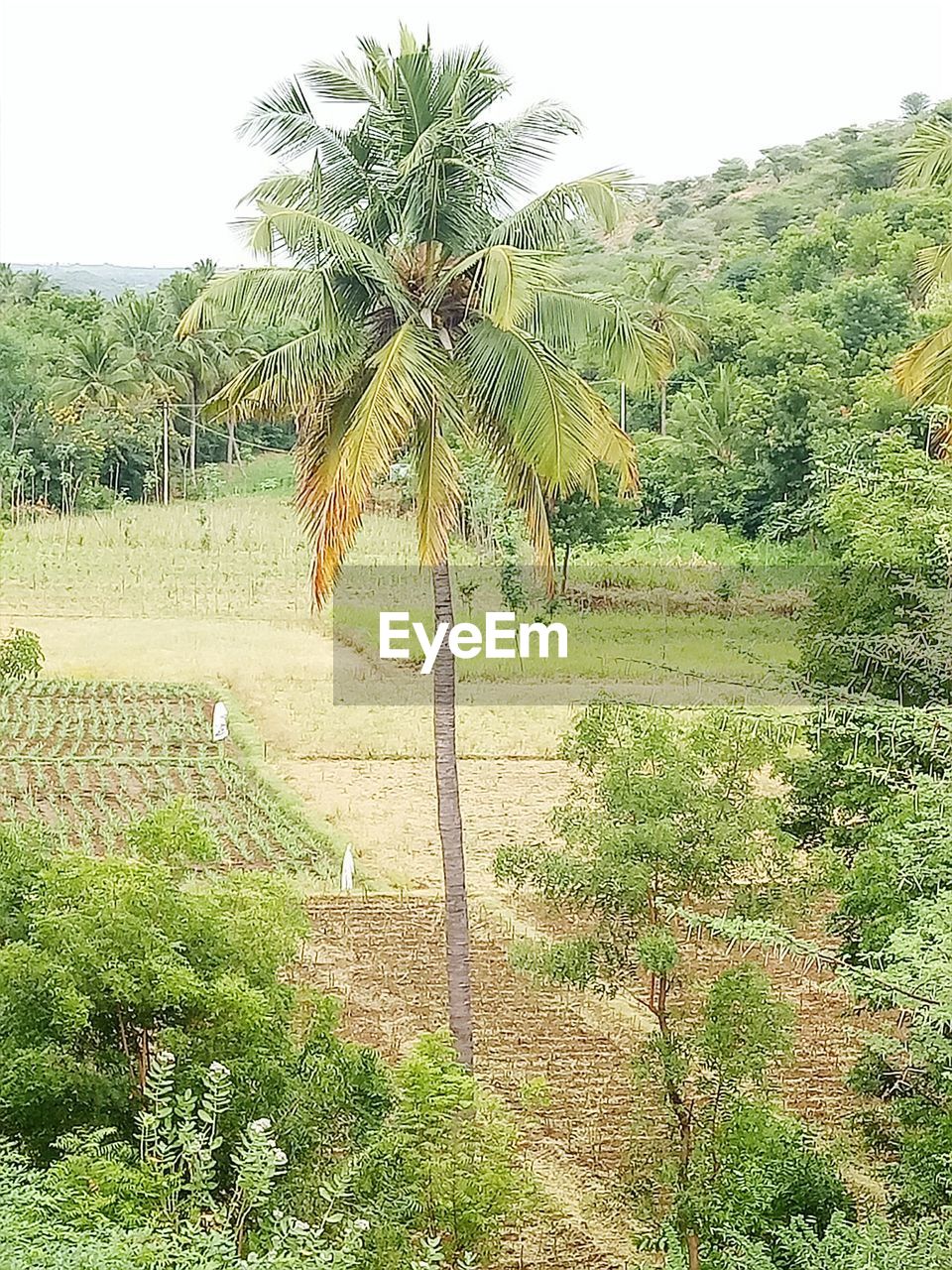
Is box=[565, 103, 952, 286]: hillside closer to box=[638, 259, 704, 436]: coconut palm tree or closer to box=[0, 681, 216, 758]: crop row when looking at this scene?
box=[638, 259, 704, 436]: coconut palm tree

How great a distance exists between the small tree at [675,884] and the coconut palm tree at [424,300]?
109cm

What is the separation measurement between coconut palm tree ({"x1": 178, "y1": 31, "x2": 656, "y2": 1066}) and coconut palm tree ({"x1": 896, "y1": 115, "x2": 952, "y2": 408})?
2.65m

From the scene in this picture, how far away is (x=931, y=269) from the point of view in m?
9.21

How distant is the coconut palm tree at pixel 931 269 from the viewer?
871 centimetres

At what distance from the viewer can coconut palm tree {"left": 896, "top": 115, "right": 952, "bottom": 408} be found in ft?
28.6

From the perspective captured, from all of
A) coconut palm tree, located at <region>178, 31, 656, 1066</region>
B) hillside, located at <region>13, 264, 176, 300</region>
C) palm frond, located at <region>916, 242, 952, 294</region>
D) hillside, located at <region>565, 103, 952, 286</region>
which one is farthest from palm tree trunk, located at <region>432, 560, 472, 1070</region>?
hillside, located at <region>13, 264, 176, 300</region>

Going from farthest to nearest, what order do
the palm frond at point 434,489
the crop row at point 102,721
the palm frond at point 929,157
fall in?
the crop row at point 102,721 < the palm frond at point 929,157 < the palm frond at point 434,489

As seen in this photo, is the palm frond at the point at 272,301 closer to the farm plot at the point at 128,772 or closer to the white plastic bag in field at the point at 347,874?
the farm plot at the point at 128,772

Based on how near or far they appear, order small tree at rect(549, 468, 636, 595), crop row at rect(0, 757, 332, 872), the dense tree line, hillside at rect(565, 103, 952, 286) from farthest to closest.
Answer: hillside at rect(565, 103, 952, 286), the dense tree line, small tree at rect(549, 468, 636, 595), crop row at rect(0, 757, 332, 872)

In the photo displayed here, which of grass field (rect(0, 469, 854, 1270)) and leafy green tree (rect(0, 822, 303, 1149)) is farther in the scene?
grass field (rect(0, 469, 854, 1270))

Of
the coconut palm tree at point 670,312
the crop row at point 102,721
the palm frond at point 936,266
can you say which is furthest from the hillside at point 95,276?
the palm frond at point 936,266

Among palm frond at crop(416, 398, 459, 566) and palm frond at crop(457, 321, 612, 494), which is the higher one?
palm frond at crop(457, 321, 612, 494)

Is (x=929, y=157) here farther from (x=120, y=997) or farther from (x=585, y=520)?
(x=585, y=520)

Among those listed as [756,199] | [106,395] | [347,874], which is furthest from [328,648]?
[756,199]
